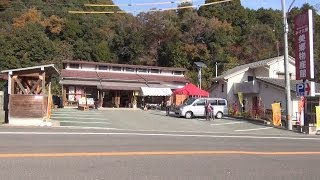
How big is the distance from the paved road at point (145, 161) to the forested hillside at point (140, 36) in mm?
53456

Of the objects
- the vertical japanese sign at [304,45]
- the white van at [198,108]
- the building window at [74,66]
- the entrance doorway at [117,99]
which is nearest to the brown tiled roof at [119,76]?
the entrance doorway at [117,99]

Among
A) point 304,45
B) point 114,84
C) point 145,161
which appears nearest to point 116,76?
point 114,84

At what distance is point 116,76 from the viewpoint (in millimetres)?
56531

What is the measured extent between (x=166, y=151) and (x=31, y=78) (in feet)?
58.8

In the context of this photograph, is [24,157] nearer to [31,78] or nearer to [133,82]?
[31,78]

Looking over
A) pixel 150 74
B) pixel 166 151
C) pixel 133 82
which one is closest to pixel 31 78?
pixel 166 151

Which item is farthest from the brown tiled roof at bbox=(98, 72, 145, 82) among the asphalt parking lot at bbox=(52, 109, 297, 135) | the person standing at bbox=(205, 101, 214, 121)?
the person standing at bbox=(205, 101, 214, 121)

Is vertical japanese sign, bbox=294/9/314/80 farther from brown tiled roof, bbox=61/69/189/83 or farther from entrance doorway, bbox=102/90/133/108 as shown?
brown tiled roof, bbox=61/69/189/83

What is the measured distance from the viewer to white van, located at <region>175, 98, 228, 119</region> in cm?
3688

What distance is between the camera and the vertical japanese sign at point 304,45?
27797mm

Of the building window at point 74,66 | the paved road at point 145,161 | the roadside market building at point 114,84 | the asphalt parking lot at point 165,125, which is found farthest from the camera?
the building window at point 74,66

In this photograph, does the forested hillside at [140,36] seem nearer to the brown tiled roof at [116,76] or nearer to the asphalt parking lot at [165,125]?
the brown tiled roof at [116,76]

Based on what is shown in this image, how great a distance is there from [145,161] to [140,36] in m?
69.0

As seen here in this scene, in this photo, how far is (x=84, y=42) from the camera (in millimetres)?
78438
